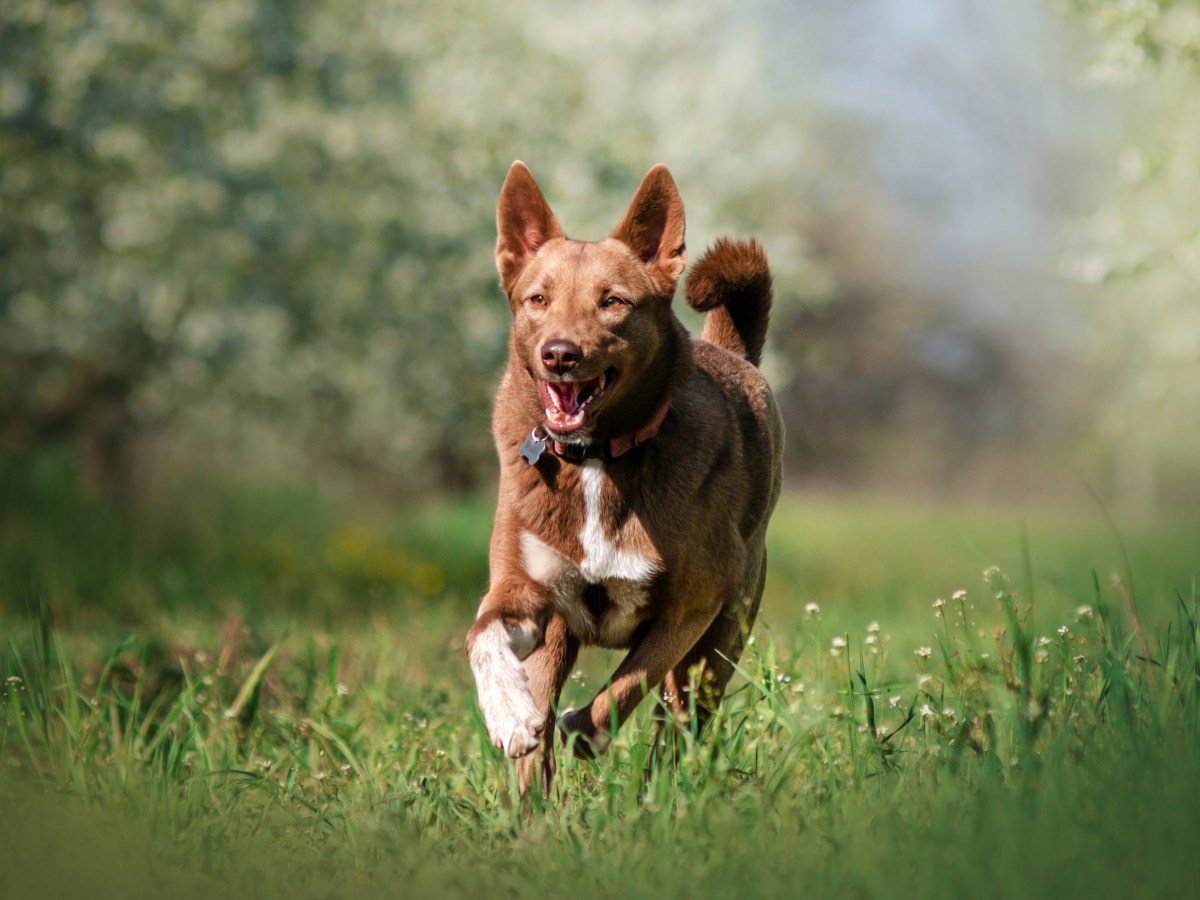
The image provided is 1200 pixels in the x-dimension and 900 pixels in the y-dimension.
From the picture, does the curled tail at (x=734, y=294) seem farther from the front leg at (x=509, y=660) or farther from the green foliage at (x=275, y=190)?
the green foliage at (x=275, y=190)

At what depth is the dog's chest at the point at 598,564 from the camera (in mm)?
4379

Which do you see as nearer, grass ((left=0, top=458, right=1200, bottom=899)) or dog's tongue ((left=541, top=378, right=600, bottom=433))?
grass ((left=0, top=458, right=1200, bottom=899))

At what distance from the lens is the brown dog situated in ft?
14.3

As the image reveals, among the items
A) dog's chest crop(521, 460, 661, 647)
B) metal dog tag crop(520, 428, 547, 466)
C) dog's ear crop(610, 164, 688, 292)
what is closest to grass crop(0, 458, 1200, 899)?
dog's chest crop(521, 460, 661, 647)

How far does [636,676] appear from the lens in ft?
14.3

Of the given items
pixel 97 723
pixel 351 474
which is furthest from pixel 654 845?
pixel 351 474

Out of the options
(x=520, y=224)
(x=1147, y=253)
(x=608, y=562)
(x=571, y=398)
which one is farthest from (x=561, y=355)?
(x=1147, y=253)

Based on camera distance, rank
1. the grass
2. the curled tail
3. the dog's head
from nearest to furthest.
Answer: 1. the grass
2. the dog's head
3. the curled tail

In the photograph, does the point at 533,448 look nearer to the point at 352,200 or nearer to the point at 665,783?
the point at 665,783

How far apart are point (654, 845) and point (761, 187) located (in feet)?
40.2

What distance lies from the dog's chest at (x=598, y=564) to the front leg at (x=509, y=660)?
0.08m

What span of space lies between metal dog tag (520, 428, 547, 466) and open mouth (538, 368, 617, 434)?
81 mm

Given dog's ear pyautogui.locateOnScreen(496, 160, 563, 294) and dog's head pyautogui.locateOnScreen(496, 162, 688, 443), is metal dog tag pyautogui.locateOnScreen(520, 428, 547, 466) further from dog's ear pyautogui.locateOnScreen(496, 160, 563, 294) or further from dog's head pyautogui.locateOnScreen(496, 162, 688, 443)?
dog's ear pyautogui.locateOnScreen(496, 160, 563, 294)

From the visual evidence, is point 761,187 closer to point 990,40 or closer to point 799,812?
Answer: point 799,812
